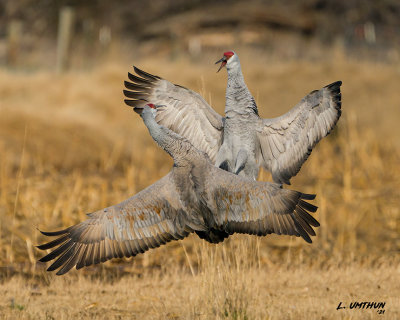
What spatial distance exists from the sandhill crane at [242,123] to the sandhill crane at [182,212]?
1.74 ft

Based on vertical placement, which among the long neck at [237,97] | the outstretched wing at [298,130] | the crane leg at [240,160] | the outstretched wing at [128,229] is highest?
the long neck at [237,97]

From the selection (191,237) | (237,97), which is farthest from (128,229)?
(191,237)

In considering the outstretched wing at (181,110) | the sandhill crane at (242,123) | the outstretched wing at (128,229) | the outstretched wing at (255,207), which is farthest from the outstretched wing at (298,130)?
the outstretched wing at (128,229)

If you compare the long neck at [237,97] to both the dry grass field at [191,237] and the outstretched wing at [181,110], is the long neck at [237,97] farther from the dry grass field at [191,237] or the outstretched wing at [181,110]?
the dry grass field at [191,237]

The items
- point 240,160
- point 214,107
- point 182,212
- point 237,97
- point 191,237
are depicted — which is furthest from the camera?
point 214,107

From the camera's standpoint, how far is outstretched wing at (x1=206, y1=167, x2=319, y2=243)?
5719mm

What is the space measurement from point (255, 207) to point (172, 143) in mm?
793

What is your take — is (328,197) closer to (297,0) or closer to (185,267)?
(185,267)

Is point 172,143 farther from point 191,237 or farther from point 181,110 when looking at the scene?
point 191,237

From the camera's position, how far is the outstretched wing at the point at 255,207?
225 inches

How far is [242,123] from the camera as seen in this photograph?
6.20 metres

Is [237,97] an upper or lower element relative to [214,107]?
lower

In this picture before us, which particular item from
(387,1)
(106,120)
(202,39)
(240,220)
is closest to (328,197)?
(106,120)

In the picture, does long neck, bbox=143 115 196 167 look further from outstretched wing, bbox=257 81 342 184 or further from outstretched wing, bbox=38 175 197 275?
outstretched wing, bbox=257 81 342 184
